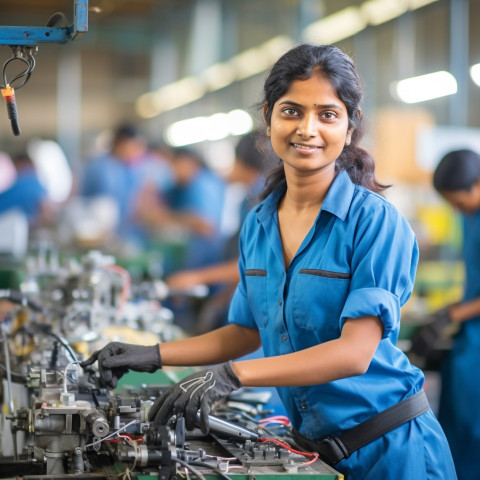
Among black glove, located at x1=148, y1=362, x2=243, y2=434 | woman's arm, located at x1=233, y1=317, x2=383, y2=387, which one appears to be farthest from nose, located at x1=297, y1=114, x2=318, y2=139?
black glove, located at x1=148, y1=362, x2=243, y2=434

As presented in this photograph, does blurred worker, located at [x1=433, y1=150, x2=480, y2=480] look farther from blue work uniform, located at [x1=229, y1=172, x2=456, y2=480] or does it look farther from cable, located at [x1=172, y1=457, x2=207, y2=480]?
cable, located at [x1=172, y1=457, x2=207, y2=480]

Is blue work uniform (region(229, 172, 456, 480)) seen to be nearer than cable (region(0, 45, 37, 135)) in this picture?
Yes

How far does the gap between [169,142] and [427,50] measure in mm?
3738

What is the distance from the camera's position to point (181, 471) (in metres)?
1.38

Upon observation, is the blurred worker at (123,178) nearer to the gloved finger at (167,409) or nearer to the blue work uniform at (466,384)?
the blue work uniform at (466,384)

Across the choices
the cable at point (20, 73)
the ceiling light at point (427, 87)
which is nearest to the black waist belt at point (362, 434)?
the cable at point (20, 73)

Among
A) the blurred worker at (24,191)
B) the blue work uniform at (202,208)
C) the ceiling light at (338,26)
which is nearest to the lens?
the blue work uniform at (202,208)

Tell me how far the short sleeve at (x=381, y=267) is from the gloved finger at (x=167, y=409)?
363mm

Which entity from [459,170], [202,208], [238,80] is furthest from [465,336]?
[238,80]

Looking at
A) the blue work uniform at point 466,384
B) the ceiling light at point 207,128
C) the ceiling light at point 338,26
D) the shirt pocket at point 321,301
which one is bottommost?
the blue work uniform at point 466,384

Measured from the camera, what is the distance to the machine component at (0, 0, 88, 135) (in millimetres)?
1647

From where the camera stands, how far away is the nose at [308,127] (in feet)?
5.15

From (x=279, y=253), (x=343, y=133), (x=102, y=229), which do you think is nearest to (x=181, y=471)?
(x=279, y=253)

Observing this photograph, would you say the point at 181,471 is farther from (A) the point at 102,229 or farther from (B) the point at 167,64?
(B) the point at 167,64
